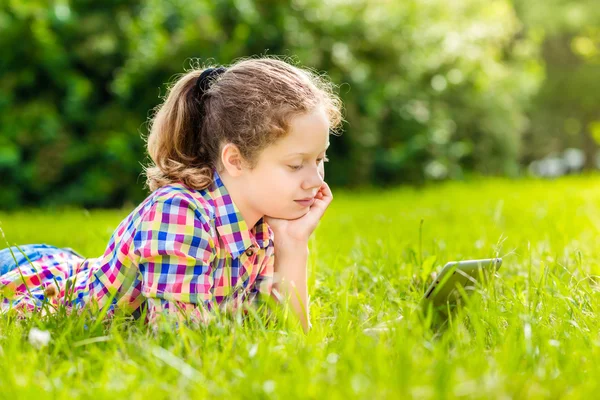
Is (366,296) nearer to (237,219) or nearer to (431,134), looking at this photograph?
(237,219)

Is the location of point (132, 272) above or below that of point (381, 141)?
above

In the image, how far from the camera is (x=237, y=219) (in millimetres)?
2420

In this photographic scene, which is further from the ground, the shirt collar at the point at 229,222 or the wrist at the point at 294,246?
the shirt collar at the point at 229,222

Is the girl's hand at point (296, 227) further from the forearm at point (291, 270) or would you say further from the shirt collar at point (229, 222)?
the shirt collar at point (229, 222)

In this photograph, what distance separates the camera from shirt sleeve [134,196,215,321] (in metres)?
2.17

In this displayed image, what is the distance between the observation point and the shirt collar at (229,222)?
2.41m

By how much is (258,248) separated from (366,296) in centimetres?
46

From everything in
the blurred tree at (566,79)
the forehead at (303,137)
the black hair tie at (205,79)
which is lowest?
the blurred tree at (566,79)

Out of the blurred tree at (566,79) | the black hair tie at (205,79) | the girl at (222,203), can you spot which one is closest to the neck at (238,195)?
the girl at (222,203)

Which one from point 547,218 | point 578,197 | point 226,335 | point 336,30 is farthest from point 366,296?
point 336,30

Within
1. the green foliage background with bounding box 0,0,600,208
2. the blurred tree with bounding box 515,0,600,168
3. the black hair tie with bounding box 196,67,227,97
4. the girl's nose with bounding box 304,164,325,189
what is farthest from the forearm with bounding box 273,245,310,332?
the blurred tree with bounding box 515,0,600,168

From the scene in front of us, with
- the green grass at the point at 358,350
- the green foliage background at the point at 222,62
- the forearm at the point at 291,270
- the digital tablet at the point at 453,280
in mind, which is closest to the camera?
the green grass at the point at 358,350

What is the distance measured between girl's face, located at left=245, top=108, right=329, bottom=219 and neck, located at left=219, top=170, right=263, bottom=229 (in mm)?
30

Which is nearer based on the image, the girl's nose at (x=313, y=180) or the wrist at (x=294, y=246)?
the girl's nose at (x=313, y=180)
